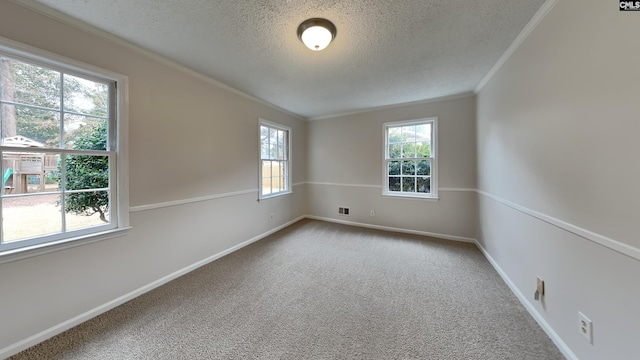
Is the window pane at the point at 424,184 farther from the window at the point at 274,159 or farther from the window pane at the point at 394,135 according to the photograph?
the window at the point at 274,159

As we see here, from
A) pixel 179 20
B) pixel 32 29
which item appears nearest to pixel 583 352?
pixel 179 20

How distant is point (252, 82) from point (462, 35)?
250 centimetres

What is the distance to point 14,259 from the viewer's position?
4.68ft

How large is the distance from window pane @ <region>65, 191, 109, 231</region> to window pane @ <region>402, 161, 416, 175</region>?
166 inches

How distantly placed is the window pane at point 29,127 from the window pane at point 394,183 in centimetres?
434

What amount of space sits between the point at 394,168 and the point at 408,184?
409 millimetres

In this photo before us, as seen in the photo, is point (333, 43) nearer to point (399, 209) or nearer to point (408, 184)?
point (408, 184)

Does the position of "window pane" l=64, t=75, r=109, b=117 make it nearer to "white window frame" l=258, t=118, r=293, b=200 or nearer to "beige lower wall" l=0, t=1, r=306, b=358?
"beige lower wall" l=0, t=1, r=306, b=358

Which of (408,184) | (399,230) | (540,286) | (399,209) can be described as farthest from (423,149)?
(540,286)

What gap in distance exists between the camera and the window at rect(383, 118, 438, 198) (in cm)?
371

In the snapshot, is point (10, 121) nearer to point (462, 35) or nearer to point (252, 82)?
point (252, 82)

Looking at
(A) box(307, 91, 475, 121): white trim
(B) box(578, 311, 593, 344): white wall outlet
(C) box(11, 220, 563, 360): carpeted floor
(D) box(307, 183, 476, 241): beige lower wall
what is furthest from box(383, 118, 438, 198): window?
(B) box(578, 311, 593, 344): white wall outlet

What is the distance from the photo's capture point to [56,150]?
162cm

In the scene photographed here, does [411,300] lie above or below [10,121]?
below
